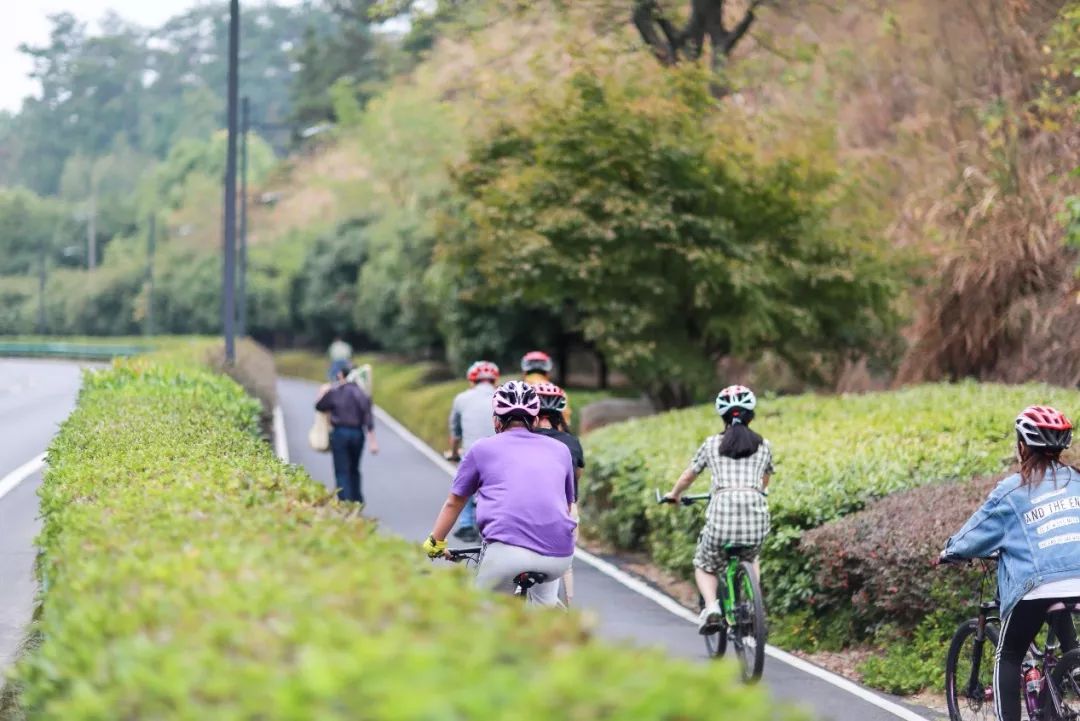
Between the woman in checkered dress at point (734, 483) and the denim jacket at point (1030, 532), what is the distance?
2.89 metres

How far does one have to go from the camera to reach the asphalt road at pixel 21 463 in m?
11.0

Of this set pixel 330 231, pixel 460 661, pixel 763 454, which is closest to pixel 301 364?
pixel 330 231

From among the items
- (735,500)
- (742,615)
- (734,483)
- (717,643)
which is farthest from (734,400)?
(717,643)

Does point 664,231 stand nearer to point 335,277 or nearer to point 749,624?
point 749,624

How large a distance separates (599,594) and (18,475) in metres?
8.80

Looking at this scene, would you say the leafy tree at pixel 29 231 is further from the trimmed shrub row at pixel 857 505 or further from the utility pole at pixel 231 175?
the trimmed shrub row at pixel 857 505

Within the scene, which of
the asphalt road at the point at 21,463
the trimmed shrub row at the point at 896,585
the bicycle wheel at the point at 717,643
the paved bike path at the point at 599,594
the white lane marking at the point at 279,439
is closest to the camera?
the paved bike path at the point at 599,594

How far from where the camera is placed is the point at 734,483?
1045 cm

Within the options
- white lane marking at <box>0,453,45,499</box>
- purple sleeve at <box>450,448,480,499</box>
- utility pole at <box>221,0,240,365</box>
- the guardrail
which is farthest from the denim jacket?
the guardrail

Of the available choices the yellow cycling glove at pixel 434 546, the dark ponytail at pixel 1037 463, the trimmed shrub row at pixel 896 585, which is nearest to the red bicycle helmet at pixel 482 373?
the trimmed shrub row at pixel 896 585

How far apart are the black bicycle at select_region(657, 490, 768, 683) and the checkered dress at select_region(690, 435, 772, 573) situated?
0.34 ft

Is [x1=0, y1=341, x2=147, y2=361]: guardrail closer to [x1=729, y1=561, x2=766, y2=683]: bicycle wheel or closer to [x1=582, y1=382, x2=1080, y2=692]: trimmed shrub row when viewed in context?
[x1=582, y1=382, x2=1080, y2=692]: trimmed shrub row

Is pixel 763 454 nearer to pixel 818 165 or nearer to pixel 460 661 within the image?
pixel 460 661

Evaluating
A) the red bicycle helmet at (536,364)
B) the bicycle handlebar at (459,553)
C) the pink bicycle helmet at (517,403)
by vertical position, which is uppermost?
the pink bicycle helmet at (517,403)
